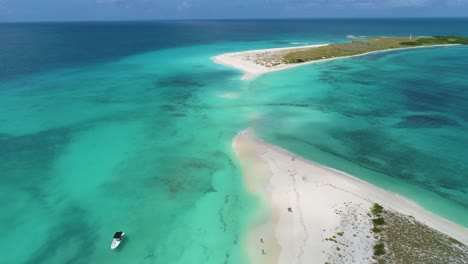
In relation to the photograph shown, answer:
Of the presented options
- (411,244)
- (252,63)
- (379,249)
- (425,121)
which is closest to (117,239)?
(379,249)

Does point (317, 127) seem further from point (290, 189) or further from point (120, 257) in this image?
point (120, 257)

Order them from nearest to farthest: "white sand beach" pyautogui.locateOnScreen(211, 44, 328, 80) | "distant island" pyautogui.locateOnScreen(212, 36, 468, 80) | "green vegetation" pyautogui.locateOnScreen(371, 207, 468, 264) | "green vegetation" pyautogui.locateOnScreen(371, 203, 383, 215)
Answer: "green vegetation" pyautogui.locateOnScreen(371, 207, 468, 264) → "green vegetation" pyautogui.locateOnScreen(371, 203, 383, 215) → "white sand beach" pyautogui.locateOnScreen(211, 44, 328, 80) → "distant island" pyautogui.locateOnScreen(212, 36, 468, 80)

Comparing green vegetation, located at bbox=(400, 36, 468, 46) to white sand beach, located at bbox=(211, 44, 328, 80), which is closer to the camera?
white sand beach, located at bbox=(211, 44, 328, 80)

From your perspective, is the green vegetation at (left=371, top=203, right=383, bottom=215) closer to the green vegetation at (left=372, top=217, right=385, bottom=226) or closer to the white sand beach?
the green vegetation at (left=372, top=217, right=385, bottom=226)

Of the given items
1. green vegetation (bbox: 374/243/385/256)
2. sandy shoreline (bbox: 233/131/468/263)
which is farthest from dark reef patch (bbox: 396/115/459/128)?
green vegetation (bbox: 374/243/385/256)

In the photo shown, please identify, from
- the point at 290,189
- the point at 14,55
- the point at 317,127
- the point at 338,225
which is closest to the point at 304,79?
the point at 317,127

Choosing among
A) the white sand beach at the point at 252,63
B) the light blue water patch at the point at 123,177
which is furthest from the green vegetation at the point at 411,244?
the white sand beach at the point at 252,63
